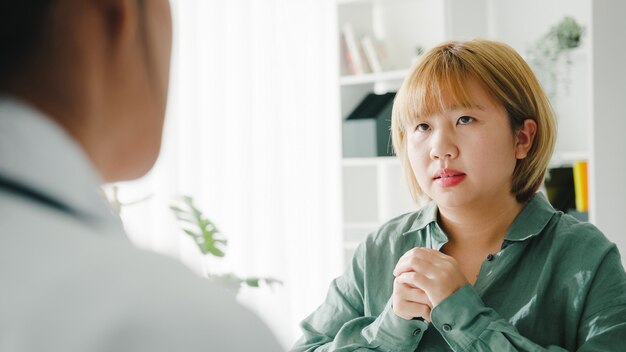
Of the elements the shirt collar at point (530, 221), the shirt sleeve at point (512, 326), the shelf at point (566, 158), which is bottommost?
the shelf at point (566, 158)

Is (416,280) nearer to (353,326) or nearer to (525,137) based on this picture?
(353,326)

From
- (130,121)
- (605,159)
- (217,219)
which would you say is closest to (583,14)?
(605,159)

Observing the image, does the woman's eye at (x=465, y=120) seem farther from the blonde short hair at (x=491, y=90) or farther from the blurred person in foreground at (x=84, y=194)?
the blurred person in foreground at (x=84, y=194)

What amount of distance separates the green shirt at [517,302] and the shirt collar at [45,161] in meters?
1.03

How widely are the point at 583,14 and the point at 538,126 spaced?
9.01 feet

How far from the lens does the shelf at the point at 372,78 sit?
13.5 ft

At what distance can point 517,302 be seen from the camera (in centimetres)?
133

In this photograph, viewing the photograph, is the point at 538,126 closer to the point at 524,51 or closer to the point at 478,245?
the point at 478,245

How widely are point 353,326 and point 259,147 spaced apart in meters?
2.99

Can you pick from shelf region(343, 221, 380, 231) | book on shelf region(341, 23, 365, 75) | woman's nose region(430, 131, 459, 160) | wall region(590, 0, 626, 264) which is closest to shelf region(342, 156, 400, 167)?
shelf region(343, 221, 380, 231)

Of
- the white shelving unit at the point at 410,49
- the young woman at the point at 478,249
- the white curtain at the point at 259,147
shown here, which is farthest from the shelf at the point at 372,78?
the young woman at the point at 478,249

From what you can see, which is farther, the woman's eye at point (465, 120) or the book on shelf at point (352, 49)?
the book on shelf at point (352, 49)

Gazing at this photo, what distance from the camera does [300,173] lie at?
4633 millimetres

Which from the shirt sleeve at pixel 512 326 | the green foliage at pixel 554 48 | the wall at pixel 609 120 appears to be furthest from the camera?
the green foliage at pixel 554 48
